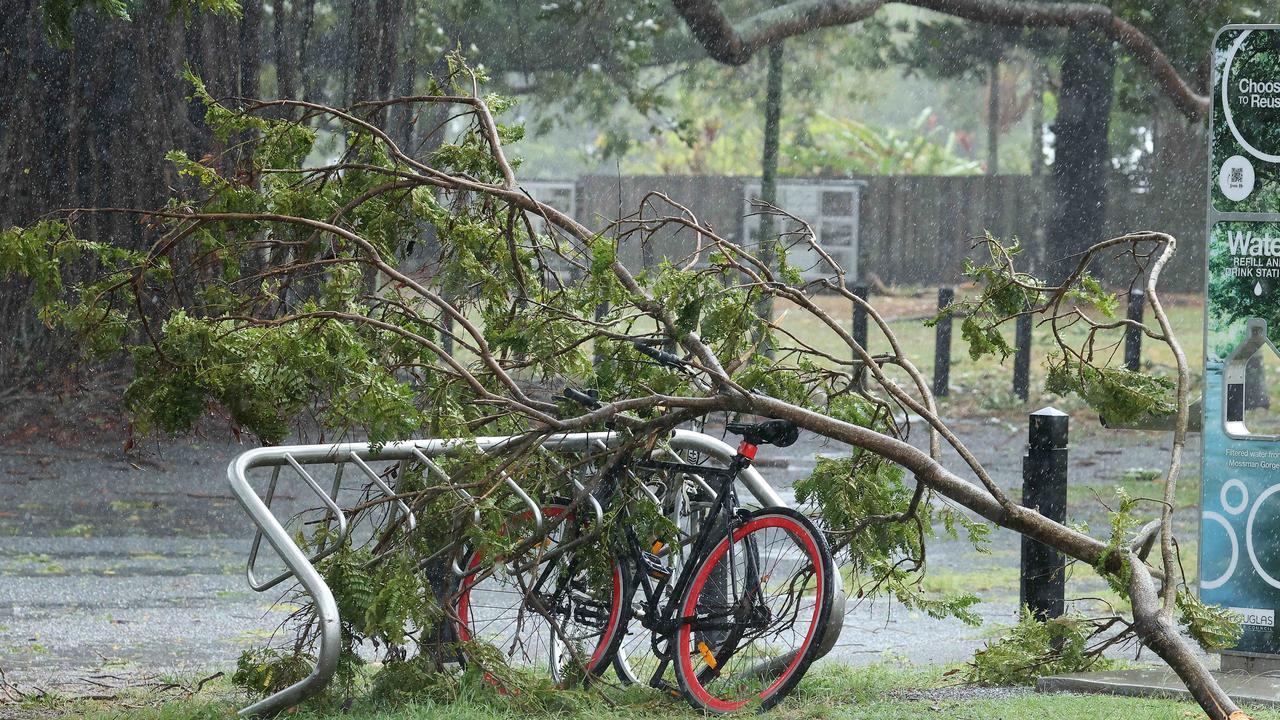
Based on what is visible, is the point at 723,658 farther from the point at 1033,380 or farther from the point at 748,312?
the point at 1033,380

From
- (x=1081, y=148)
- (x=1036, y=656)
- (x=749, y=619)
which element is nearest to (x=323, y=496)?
(x=749, y=619)

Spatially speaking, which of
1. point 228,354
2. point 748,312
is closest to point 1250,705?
point 748,312

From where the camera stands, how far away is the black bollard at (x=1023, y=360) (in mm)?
16438

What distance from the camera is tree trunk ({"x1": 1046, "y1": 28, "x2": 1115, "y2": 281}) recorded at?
2211cm

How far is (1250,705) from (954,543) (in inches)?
187

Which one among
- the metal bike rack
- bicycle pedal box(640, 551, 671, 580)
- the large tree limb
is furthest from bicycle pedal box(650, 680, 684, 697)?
the large tree limb

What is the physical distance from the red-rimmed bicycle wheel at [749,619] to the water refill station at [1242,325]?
71.0 inches

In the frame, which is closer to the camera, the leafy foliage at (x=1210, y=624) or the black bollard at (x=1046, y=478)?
the leafy foliage at (x=1210, y=624)

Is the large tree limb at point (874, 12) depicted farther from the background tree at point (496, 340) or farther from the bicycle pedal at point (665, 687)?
the bicycle pedal at point (665, 687)

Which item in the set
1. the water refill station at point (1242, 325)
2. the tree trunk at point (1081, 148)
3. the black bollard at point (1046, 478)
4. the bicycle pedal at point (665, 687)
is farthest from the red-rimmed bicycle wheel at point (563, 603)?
the tree trunk at point (1081, 148)

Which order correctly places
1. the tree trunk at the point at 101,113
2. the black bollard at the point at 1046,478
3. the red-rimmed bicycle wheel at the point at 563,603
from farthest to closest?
the tree trunk at the point at 101,113
the black bollard at the point at 1046,478
the red-rimmed bicycle wheel at the point at 563,603

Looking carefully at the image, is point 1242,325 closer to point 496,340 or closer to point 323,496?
point 496,340

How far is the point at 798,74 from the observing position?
34.0 meters

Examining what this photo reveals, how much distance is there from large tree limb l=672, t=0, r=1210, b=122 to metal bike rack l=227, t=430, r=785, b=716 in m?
10.3
